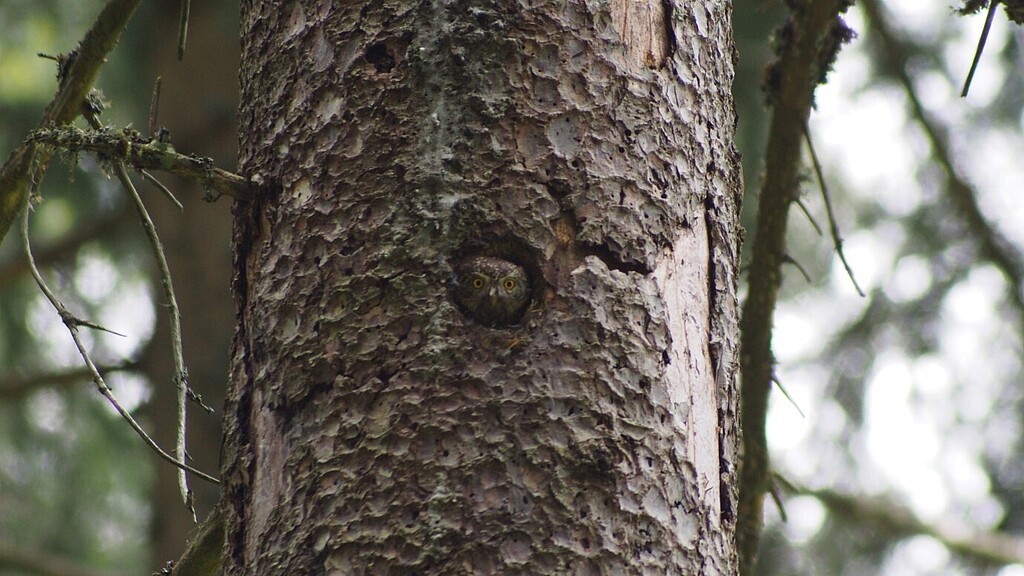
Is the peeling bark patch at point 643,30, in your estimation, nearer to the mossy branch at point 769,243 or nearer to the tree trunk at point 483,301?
the tree trunk at point 483,301

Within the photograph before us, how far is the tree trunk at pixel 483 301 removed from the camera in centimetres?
101

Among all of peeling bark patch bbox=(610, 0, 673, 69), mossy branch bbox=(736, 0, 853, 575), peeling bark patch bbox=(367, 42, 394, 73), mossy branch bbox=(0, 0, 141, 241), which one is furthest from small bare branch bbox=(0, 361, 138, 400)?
peeling bark patch bbox=(610, 0, 673, 69)

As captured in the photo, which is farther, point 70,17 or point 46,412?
point 46,412

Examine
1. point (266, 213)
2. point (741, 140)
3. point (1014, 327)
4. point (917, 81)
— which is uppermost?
point (917, 81)

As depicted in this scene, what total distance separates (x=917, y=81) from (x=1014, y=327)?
129 cm

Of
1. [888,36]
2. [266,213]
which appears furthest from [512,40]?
[888,36]

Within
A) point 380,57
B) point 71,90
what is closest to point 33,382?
point 71,90

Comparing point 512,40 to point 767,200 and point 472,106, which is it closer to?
point 472,106

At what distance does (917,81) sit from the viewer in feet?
15.8

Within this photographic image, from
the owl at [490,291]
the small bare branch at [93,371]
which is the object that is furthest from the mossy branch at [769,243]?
the small bare branch at [93,371]

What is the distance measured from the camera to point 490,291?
1.05 metres

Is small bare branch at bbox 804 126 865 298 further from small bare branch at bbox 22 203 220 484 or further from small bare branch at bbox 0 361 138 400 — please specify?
small bare branch at bbox 0 361 138 400

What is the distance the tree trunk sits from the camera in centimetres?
101

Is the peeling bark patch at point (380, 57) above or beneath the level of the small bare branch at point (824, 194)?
beneath
